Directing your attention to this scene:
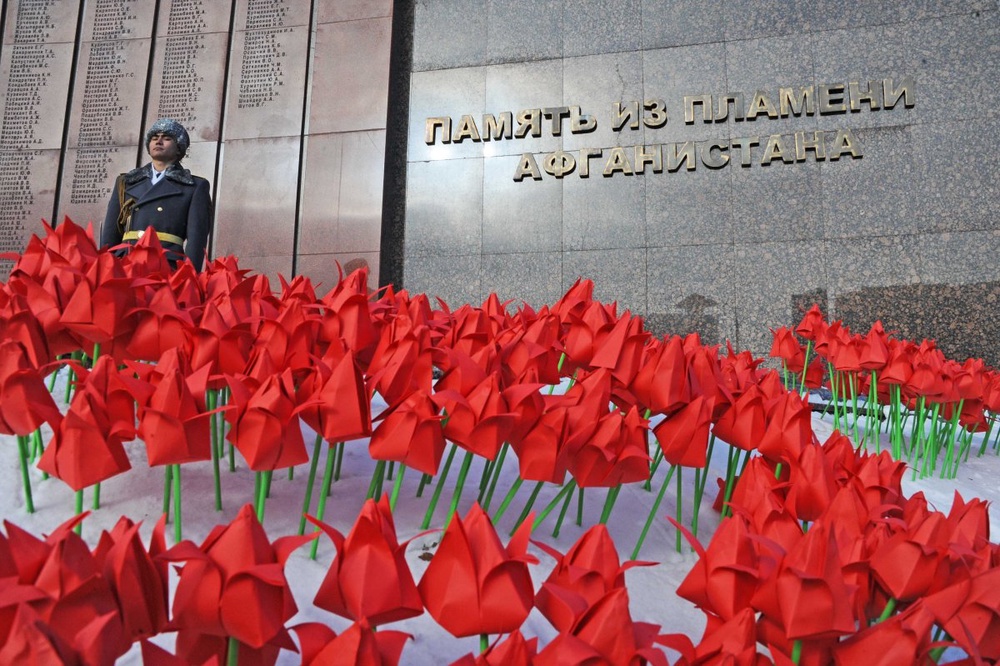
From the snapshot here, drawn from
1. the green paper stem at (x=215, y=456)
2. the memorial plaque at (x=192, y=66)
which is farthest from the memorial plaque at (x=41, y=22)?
the green paper stem at (x=215, y=456)

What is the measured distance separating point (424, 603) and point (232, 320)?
51 centimetres

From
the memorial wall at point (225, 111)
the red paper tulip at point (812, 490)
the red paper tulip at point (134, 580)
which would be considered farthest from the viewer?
the memorial wall at point (225, 111)

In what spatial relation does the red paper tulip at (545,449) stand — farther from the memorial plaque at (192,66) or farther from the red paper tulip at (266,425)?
the memorial plaque at (192,66)

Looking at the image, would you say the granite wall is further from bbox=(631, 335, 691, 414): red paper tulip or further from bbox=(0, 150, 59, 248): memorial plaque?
bbox=(631, 335, 691, 414): red paper tulip

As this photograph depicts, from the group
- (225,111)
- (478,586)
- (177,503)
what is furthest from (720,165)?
(478,586)

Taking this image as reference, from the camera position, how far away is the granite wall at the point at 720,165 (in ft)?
17.3

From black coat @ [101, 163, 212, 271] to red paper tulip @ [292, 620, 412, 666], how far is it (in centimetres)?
323

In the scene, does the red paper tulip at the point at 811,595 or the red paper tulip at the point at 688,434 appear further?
the red paper tulip at the point at 688,434

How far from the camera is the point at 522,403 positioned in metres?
0.72

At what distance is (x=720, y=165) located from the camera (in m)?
5.66

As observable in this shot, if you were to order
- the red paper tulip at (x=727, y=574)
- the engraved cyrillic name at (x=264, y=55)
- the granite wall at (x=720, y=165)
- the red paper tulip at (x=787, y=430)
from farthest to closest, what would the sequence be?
the engraved cyrillic name at (x=264, y=55) < the granite wall at (x=720, y=165) < the red paper tulip at (x=787, y=430) < the red paper tulip at (x=727, y=574)

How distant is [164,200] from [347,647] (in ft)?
11.3

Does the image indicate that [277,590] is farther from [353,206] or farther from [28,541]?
[353,206]

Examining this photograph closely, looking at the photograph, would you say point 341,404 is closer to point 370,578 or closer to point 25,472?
point 370,578
